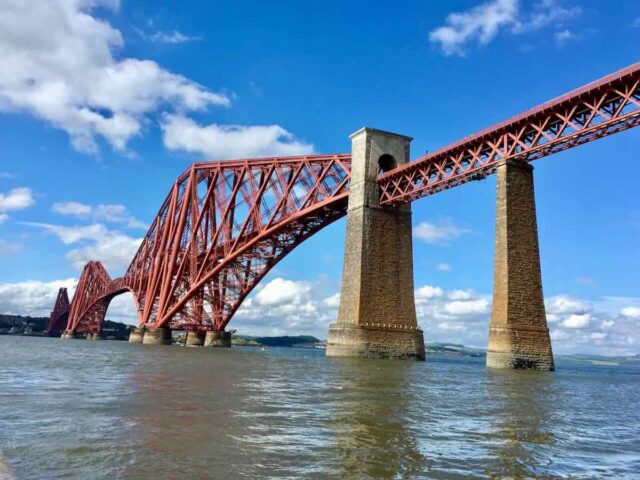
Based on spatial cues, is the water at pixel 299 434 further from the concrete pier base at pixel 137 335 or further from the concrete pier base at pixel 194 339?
the concrete pier base at pixel 137 335

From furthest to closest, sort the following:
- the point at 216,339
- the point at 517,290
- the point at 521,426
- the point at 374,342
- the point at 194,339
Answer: the point at 194,339
the point at 216,339
the point at 374,342
the point at 517,290
the point at 521,426

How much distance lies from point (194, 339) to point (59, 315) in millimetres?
98758

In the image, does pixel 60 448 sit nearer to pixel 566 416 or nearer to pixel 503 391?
pixel 566 416

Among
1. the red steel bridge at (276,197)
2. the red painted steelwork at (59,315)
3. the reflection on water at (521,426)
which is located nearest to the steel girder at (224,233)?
the red steel bridge at (276,197)

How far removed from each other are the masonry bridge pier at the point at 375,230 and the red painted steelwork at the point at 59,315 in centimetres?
9187

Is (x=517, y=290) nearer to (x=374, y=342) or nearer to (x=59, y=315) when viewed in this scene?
(x=374, y=342)

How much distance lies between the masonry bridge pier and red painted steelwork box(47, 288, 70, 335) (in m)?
91.9

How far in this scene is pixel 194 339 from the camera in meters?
68.6

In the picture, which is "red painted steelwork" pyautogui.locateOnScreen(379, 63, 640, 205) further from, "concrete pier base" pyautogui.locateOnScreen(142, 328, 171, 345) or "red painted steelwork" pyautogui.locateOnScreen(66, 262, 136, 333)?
"red painted steelwork" pyautogui.locateOnScreen(66, 262, 136, 333)

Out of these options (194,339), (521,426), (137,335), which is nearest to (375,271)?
(521,426)

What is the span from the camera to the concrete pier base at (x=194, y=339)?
223 ft

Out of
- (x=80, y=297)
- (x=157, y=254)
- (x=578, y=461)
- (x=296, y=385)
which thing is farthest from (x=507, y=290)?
(x=80, y=297)

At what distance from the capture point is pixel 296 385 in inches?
653

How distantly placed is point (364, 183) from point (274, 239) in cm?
1854
